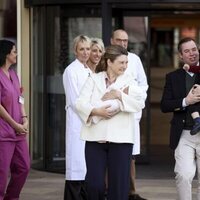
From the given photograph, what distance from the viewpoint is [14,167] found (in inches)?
305

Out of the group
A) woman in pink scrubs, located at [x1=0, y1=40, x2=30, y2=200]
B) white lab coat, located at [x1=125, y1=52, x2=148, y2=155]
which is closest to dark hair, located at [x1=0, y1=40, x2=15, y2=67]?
woman in pink scrubs, located at [x1=0, y1=40, x2=30, y2=200]

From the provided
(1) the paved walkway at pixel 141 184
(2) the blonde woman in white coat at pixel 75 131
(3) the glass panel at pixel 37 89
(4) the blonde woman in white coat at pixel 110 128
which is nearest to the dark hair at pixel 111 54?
(4) the blonde woman in white coat at pixel 110 128

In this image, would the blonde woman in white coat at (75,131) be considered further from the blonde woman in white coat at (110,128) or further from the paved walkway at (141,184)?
the blonde woman in white coat at (110,128)

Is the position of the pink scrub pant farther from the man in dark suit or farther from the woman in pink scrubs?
the man in dark suit

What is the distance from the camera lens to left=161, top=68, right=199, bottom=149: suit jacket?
275 inches

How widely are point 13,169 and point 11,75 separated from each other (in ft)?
3.10

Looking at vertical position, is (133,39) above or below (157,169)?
above

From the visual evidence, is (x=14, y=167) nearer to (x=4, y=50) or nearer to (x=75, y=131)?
(x=75, y=131)

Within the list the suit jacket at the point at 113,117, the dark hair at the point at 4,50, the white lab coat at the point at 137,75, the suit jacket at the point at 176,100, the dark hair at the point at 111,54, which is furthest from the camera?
the white lab coat at the point at 137,75

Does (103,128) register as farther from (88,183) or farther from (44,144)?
(44,144)

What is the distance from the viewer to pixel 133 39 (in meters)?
11.8

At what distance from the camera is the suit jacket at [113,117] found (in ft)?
21.0

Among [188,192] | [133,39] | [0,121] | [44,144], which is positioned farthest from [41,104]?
[188,192]

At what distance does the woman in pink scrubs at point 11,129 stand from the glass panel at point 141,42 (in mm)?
3747
